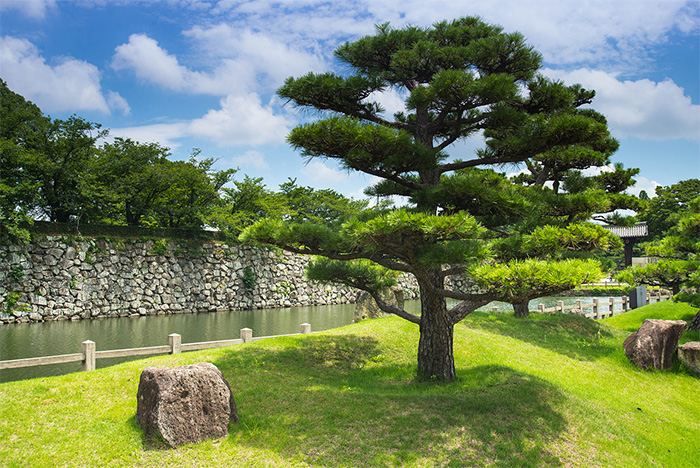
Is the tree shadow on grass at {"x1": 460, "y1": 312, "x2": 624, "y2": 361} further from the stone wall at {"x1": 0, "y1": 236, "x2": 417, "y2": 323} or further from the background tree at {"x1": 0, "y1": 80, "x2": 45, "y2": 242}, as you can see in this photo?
the background tree at {"x1": 0, "y1": 80, "x2": 45, "y2": 242}

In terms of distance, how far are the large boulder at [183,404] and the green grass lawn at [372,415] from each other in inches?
6.7

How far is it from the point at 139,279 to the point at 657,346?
21.9m

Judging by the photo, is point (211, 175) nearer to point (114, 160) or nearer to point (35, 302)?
point (114, 160)

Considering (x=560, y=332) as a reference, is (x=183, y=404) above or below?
above

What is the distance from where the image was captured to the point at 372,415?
6.35 meters

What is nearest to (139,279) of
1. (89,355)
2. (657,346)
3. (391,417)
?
(89,355)

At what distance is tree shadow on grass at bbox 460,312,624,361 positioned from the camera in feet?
40.0

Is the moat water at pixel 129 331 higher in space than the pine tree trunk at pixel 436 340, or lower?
lower

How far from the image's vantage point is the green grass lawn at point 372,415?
5.49 metres

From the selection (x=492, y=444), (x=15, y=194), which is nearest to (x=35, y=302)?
(x=15, y=194)

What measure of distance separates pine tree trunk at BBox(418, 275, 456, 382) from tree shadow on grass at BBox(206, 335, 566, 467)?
277 millimetres

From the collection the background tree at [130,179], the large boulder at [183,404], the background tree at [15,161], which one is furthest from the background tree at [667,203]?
the background tree at [15,161]

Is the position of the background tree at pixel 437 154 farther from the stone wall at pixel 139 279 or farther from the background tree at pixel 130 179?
the background tree at pixel 130 179

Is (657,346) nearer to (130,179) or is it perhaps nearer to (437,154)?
(437,154)
